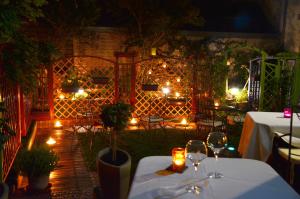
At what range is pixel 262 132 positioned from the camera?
3.82 metres

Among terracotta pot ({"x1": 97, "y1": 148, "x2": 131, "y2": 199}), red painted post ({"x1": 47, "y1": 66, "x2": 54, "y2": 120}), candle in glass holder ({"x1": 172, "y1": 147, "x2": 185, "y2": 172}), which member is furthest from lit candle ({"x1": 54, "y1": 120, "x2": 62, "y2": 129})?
candle in glass holder ({"x1": 172, "y1": 147, "x2": 185, "y2": 172})

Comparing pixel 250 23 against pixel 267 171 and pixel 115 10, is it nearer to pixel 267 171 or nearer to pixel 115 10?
pixel 115 10

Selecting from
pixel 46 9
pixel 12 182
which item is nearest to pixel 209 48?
pixel 46 9

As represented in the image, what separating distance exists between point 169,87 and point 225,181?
19.3 ft

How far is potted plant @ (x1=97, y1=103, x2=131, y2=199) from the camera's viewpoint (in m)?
2.77

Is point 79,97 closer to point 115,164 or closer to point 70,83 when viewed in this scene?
point 70,83

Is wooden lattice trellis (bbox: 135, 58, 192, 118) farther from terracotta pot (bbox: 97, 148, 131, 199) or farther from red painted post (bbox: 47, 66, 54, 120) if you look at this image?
terracotta pot (bbox: 97, 148, 131, 199)

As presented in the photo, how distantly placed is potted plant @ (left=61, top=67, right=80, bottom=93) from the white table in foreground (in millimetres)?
4821


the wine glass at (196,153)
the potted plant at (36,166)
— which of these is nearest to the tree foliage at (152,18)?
the potted plant at (36,166)

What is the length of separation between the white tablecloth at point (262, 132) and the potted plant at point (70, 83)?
12.4ft

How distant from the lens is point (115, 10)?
30.3 feet

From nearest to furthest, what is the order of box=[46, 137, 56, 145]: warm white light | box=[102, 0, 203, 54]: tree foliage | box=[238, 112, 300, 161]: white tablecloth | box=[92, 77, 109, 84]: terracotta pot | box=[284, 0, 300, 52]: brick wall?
1. box=[238, 112, 300, 161]: white tablecloth
2. box=[46, 137, 56, 145]: warm white light
3. box=[92, 77, 109, 84]: terracotta pot
4. box=[102, 0, 203, 54]: tree foliage
5. box=[284, 0, 300, 52]: brick wall

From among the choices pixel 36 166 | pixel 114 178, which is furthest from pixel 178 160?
pixel 36 166

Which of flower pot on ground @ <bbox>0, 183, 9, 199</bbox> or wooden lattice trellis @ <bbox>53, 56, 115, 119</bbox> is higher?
wooden lattice trellis @ <bbox>53, 56, 115, 119</bbox>
